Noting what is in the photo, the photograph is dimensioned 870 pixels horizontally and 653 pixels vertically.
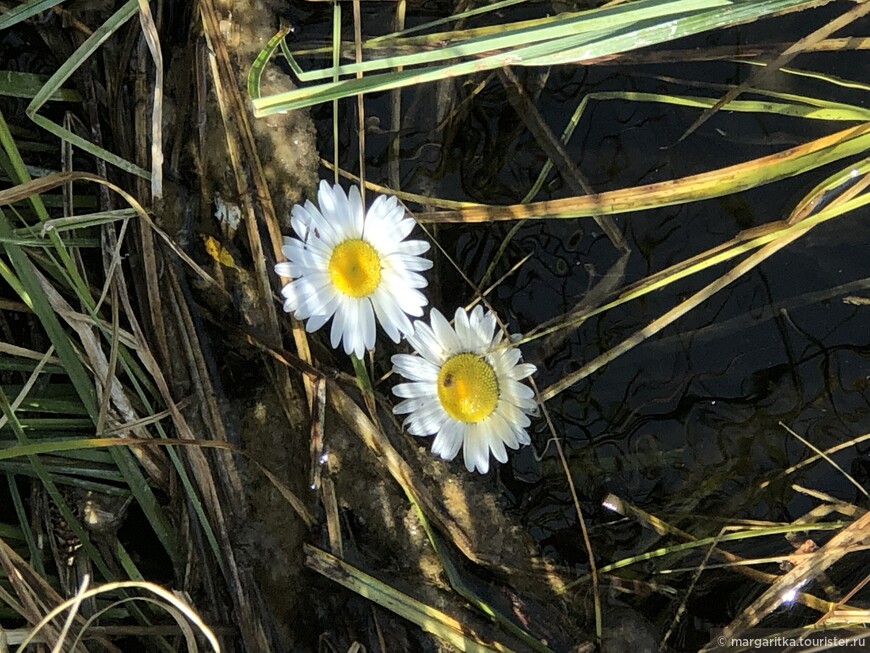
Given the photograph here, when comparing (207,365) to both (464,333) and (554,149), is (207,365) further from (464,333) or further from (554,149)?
(554,149)

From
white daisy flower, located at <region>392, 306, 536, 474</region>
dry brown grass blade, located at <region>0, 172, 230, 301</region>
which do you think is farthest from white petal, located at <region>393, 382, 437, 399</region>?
dry brown grass blade, located at <region>0, 172, 230, 301</region>

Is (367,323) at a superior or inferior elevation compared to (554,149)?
inferior

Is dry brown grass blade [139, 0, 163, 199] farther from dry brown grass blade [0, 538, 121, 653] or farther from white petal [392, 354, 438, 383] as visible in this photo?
dry brown grass blade [0, 538, 121, 653]

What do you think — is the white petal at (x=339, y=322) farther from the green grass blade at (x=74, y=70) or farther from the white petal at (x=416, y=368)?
the green grass blade at (x=74, y=70)

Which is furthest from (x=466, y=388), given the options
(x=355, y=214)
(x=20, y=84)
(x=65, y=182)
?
(x=20, y=84)

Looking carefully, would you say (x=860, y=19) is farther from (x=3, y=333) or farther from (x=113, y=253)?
(x=3, y=333)

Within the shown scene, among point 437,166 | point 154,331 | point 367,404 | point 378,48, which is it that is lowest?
point 367,404

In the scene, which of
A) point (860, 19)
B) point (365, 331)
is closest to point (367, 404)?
point (365, 331)
